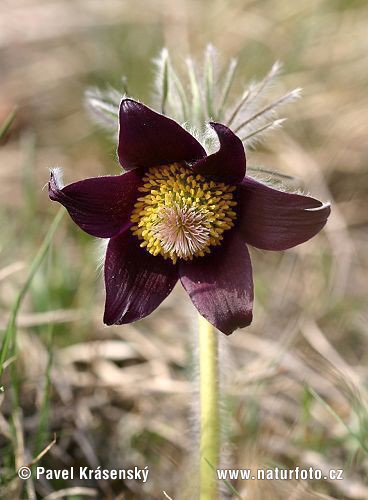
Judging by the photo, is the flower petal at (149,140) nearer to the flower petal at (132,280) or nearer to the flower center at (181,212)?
the flower center at (181,212)

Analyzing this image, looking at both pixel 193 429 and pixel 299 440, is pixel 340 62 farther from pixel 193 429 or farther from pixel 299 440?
pixel 193 429

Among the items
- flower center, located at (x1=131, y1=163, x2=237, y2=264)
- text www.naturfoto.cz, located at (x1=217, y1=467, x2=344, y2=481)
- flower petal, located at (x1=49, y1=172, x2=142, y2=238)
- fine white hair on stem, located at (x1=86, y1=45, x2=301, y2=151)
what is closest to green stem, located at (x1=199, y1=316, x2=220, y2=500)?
text www.naturfoto.cz, located at (x1=217, y1=467, x2=344, y2=481)

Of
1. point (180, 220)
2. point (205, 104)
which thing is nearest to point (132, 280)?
point (180, 220)

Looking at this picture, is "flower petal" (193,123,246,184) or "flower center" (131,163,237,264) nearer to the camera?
"flower petal" (193,123,246,184)

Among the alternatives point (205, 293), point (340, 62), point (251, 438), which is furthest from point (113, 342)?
point (340, 62)

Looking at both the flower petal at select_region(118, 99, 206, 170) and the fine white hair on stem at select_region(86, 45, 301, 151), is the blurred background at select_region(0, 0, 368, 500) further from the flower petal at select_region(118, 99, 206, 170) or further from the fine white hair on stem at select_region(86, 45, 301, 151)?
the flower petal at select_region(118, 99, 206, 170)

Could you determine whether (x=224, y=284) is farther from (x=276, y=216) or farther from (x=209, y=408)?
(x=209, y=408)
